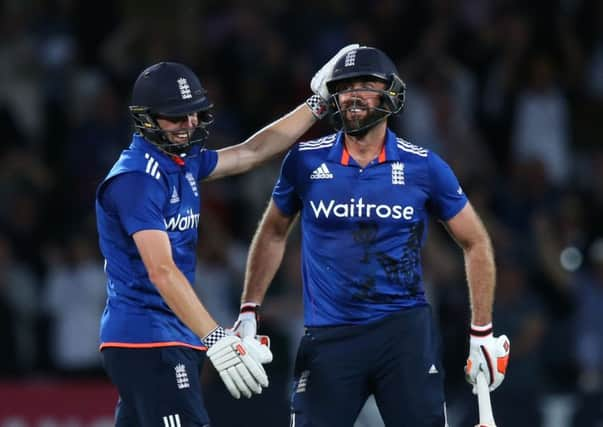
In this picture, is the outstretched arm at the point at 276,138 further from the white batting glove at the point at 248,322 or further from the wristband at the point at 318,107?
the white batting glove at the point at 248,322

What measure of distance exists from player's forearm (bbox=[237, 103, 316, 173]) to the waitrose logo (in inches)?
25.7

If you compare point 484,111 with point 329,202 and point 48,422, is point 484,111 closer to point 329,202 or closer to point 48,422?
point 48,422

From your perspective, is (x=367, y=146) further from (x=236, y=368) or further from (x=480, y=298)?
(x=236, y=368)

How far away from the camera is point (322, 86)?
720cm

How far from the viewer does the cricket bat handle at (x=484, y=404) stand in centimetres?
677

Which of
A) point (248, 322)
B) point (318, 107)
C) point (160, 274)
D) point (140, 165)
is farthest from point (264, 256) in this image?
point (160, 274)

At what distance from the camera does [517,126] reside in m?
12.6

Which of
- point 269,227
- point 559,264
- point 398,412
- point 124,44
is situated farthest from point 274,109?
point 398,412

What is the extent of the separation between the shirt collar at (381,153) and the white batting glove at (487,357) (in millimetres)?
944

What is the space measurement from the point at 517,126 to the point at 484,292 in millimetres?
5839

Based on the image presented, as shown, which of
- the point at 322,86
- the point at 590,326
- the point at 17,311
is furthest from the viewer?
the point at 17,311

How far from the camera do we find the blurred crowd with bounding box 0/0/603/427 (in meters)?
10.8

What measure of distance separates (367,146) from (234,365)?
55.6 inches

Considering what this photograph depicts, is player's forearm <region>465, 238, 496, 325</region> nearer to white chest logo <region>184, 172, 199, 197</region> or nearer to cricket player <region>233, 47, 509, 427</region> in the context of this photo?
cricket player <region>233, 47, 509, 427</region>
